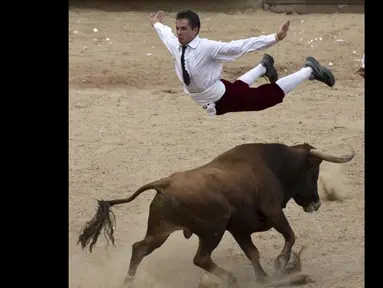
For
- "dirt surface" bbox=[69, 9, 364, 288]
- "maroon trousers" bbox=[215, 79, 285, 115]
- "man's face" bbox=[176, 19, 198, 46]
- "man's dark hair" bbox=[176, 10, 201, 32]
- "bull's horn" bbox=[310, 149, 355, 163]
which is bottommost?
"dirt surface" bbox=[69, 9, 364, 288]

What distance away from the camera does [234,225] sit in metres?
6.04

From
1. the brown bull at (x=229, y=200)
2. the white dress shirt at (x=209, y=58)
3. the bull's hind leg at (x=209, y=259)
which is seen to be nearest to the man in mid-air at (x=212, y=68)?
the white dress shirt at (x=209, y=58)

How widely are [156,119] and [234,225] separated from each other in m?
4.19

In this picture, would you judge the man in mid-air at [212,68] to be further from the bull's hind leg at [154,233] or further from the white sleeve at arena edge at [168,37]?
the bull's hind leg at [154,233]

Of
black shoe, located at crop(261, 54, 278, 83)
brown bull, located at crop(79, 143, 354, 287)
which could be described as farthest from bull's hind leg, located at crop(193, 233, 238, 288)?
black shoe, located at crop(261, 54, 278, 83)

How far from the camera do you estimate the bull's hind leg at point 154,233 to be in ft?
19.3

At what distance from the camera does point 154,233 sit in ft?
19.6

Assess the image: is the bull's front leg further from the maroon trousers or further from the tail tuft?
the tail tuft

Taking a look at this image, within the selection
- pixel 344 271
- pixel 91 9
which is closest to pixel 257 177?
pixel 344 271

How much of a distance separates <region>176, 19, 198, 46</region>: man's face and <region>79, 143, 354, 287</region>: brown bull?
801 mm

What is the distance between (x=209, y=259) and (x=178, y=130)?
3886mm

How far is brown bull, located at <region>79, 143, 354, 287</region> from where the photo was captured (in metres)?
5.86
